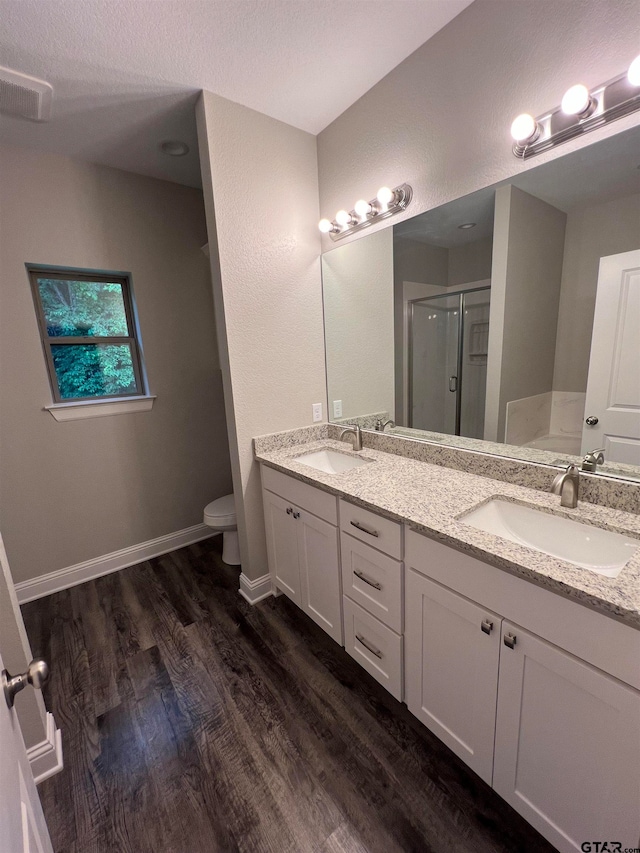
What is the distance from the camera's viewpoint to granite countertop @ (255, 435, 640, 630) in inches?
32.0

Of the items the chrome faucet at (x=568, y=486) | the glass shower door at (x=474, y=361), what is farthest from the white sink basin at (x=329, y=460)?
the chrome faucet at (x=568, y=486)

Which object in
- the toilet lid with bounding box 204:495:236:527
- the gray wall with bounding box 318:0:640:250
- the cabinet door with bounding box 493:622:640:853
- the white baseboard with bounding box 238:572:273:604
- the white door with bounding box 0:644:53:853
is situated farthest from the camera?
the toilet lid with bounding box 204:495:236:527

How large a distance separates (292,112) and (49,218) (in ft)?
4.93

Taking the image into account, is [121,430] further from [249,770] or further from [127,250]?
[249,770]

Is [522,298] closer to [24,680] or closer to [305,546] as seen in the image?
[305,546]

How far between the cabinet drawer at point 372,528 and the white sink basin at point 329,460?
530mm

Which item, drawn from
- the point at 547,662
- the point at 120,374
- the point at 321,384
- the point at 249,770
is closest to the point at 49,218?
the point at 120,374

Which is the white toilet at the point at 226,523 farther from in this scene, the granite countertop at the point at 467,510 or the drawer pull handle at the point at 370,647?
the drawer pull handle at the point at 370,647

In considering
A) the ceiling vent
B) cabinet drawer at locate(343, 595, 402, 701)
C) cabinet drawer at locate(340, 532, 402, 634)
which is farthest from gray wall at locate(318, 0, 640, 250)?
cabinet drawer at locate(343, 595, 402, 701)

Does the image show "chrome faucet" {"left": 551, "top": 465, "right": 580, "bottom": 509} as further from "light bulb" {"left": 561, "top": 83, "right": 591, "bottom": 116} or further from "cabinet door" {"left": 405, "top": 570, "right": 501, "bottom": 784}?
"light bulb" {"left": 561, "top": 83, "right": 591, "bottom": 116}

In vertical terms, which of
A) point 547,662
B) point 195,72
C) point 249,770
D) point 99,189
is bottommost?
point 249,770

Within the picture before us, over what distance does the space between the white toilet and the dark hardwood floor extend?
1.64 feet

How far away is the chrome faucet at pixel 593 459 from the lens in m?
1.24

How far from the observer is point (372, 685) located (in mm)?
1556
